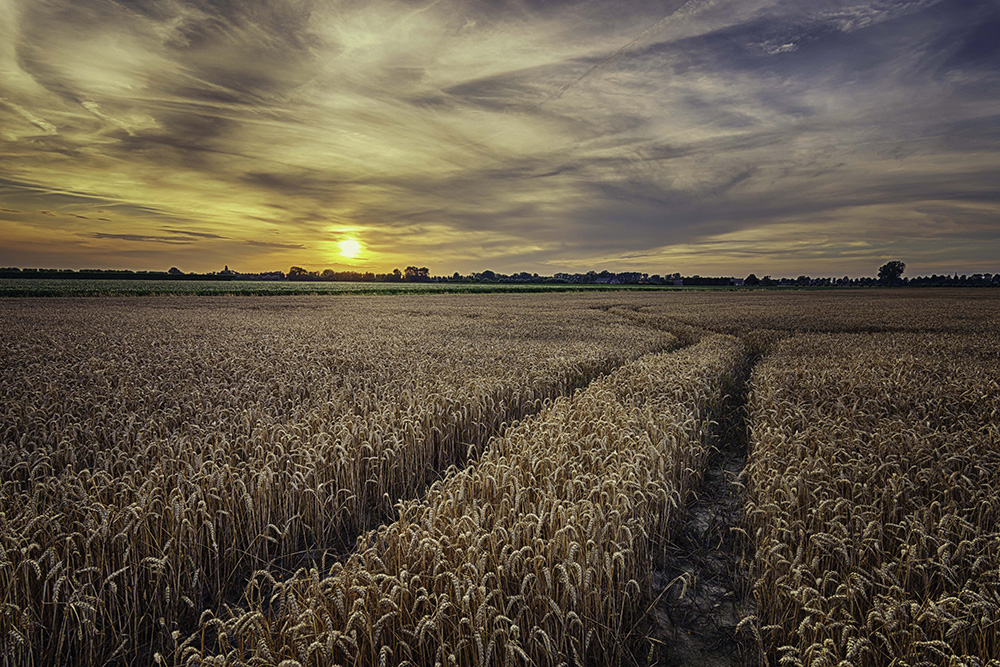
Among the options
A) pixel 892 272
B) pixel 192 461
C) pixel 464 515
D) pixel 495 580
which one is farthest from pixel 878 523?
pixel 892 272

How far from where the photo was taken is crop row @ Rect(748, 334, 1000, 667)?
2.93 meters

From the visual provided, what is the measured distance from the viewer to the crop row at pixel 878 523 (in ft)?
9.61

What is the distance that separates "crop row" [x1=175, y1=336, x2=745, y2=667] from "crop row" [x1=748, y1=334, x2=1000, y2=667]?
1.09m

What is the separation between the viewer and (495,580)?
3.32 m

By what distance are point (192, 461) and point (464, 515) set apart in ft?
12.3

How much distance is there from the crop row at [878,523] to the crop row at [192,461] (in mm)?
3740

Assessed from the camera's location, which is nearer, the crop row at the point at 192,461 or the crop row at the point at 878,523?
the crop row at the point at 878,523

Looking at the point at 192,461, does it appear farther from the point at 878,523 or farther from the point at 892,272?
the point at 892,272

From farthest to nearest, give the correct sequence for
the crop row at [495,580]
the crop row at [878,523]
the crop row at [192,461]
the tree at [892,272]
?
the tree at [892,272]
the crop row at [192,461]
the crop row at [878,523]
the crop row at [495,580]

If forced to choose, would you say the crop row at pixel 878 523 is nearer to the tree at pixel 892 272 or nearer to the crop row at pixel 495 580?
the crop row at pixel 495 580

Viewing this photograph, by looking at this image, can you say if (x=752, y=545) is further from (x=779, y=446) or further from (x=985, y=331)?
(x=985, y=331)

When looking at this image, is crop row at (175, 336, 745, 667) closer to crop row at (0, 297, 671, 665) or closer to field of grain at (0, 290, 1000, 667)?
field of grain at (0, 290, 1000, 667)

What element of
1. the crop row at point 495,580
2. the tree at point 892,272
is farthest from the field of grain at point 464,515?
the tree at point 892,272

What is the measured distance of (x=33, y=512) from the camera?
3920 millimetres
